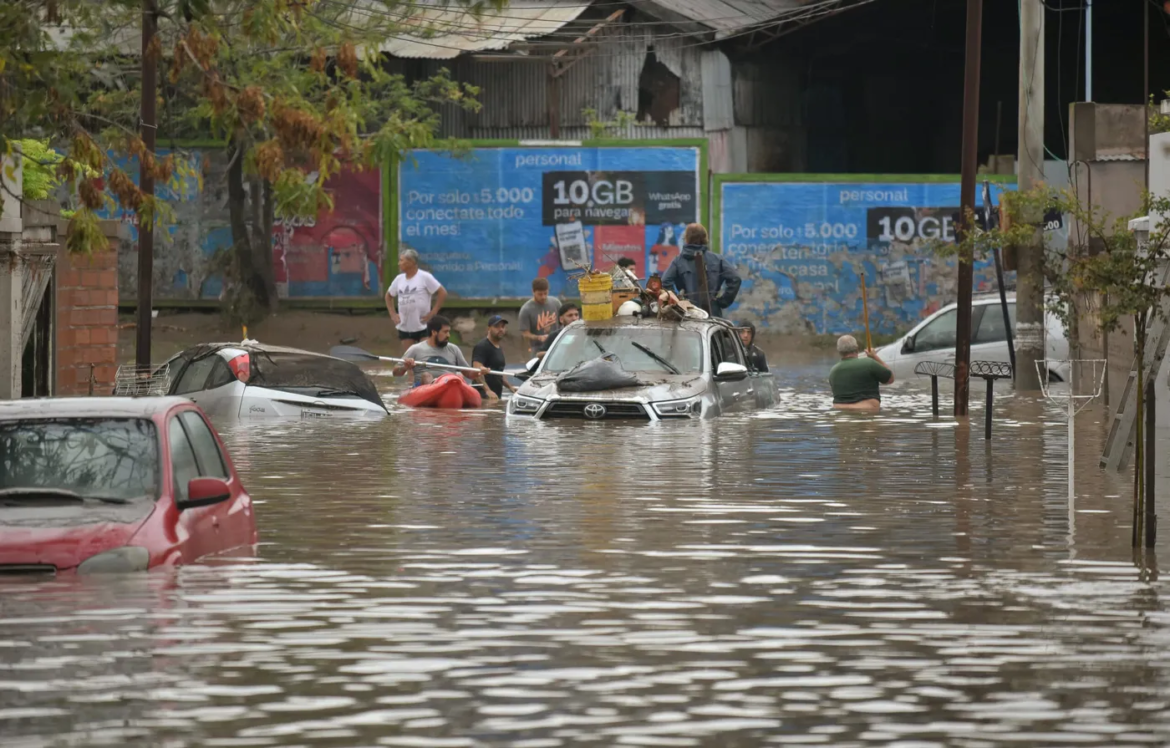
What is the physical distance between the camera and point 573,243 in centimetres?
3638

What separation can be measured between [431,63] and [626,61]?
361 centimetres

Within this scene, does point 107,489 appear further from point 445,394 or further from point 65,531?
point 445,394

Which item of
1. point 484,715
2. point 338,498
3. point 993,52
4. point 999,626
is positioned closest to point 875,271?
point 993,52

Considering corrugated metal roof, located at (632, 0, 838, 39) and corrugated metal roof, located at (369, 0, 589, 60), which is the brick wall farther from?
corrugated metal roof, located at (632, 0, 838, 39)

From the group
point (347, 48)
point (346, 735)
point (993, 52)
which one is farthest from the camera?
point (993, 52)

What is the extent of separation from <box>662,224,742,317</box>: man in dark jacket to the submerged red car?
1298cm

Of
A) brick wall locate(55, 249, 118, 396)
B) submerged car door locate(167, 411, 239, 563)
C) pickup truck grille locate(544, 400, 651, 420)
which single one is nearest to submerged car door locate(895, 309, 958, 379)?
pickup truck grille locate(544, 400, 651, 420)

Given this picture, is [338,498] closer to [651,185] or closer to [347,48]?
[347,48]

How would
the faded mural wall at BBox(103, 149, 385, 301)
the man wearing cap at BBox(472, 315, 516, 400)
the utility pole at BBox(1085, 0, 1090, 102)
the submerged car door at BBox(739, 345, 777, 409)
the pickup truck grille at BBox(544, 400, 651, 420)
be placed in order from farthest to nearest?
the faded mural wall at BBox(103, 149, 385, 301) < the utility pole at BBox(1085, 0, 1090, 102) < the man wearing cap at BBox(472, 315, 516, 400) < the submerged car door at BBox(739, 345, 777, 409) < the pickup truck grille at BBox(544, 400, 651, 420)

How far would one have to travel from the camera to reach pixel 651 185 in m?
36.2

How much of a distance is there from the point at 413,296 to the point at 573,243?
840 centimetres

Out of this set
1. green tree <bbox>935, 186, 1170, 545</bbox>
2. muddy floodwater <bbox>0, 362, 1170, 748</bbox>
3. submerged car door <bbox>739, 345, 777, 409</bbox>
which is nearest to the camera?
muddy floodwater <bbox>0, 362, 1170, 748</bbox>

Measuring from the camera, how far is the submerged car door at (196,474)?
34.7ft

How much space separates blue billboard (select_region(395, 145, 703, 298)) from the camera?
3619 centimetres
